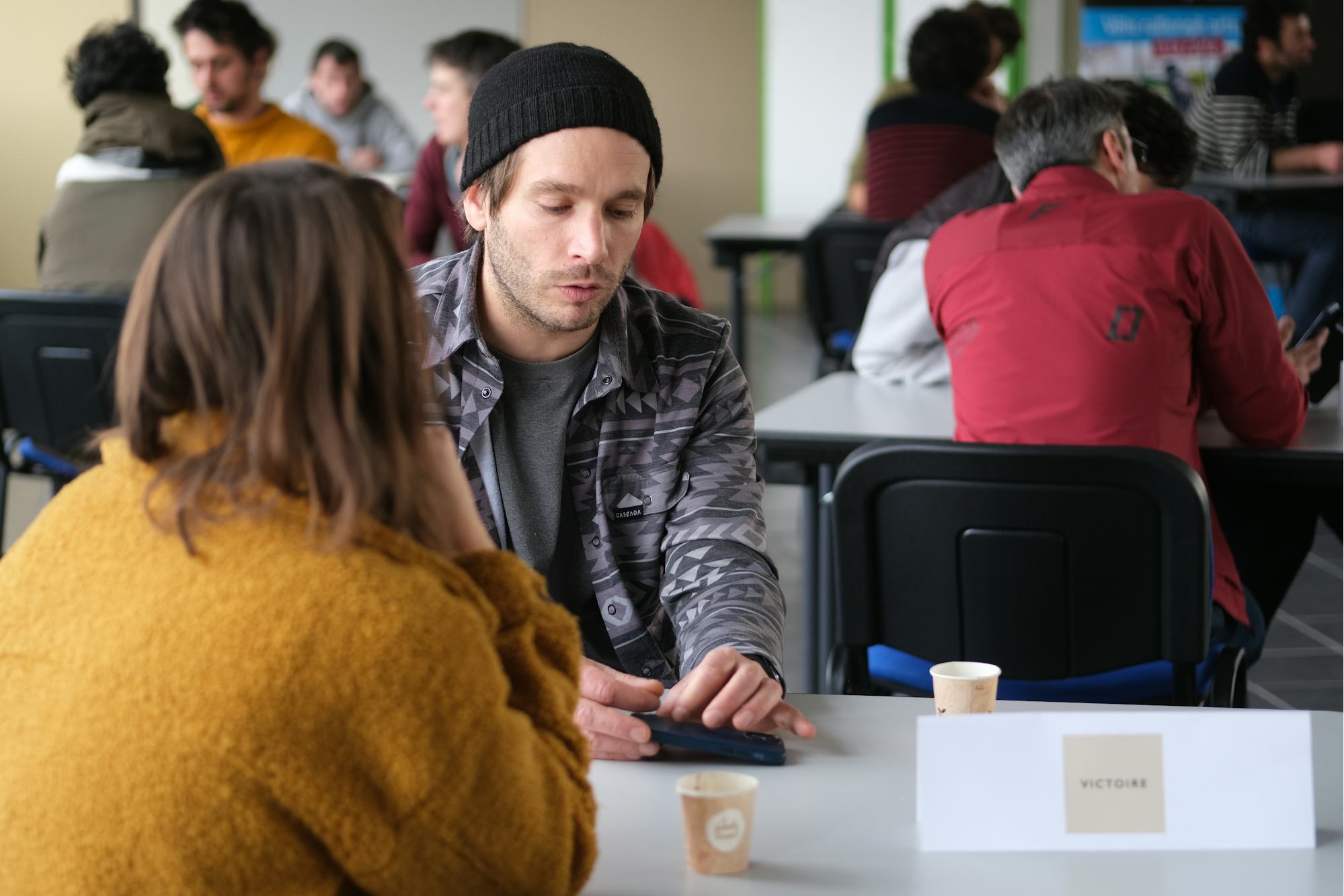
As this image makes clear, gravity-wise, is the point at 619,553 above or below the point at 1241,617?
above

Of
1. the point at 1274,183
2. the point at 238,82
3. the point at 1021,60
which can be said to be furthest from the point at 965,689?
the point at 1021,60

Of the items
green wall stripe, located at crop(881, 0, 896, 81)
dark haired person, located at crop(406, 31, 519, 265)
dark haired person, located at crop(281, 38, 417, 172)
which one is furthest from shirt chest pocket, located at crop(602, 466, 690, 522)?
green wall stripe, located at crop(881, 0, 896, 81)

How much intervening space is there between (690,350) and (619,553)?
0.81 ft

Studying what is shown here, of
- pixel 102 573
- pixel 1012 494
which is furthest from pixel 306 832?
pixel 1012 494

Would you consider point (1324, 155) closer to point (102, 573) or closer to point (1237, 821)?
point (1237, 821)

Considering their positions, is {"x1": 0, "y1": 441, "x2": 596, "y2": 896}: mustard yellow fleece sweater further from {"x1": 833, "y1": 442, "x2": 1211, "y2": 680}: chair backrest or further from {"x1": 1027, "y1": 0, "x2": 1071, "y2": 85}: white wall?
{"x1": 1027, "y1": 0, "x2": 1071, "y2": 85}: white wall

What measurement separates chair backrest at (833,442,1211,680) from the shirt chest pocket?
1.04 ft

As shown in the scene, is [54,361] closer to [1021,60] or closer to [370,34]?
[370,34]

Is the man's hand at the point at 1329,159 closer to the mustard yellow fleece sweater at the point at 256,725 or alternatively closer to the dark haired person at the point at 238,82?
the dark haired person at the point at 238,82

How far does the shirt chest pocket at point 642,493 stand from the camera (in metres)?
1.68

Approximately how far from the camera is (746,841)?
41.8 inches

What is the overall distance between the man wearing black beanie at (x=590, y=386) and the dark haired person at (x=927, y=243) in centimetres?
113

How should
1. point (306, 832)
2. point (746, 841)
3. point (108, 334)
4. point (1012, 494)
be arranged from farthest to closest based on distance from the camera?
1. point (108, 334)
2. point (1012, 494)
3. point (746, 841)
4. point (306, 832)

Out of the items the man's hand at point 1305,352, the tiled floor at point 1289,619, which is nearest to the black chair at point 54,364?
the tiled floor at point 1289,619
